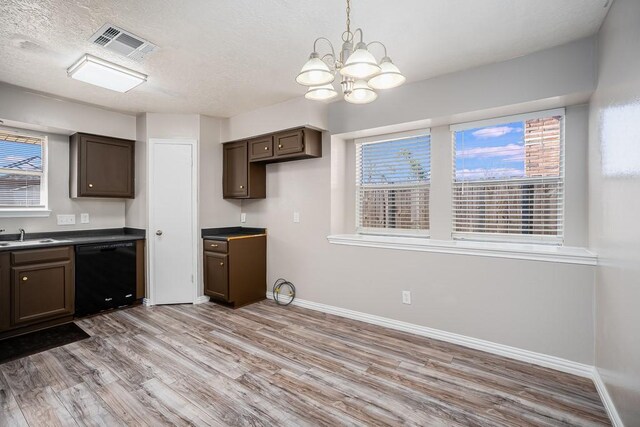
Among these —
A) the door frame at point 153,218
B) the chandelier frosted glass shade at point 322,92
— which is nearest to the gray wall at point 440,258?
the door frame at point 153,218

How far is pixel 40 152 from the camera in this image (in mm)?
3732

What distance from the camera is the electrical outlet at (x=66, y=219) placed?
383 cm

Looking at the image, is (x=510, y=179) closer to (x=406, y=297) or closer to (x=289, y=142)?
(x=406, y=297)

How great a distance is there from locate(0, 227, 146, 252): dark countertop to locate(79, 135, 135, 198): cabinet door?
55cm

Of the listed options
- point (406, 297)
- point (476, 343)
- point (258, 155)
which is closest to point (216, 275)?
point (258, 155)

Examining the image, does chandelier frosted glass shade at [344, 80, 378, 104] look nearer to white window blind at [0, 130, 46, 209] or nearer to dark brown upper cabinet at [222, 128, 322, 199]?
dark brown upper cabinet at [222, 128, 322, 199]

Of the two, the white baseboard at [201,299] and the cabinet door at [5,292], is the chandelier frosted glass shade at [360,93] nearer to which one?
the white baseboard at [201,299]

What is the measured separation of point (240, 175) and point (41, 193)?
238 cm

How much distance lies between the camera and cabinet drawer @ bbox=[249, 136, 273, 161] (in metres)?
3.95

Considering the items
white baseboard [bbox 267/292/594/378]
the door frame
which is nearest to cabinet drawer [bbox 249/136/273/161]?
the door frame

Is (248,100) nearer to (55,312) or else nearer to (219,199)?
(219,199)

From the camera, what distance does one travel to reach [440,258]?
9.79ft

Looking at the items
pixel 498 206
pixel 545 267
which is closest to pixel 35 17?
pixel 498 206

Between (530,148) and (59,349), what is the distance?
4.68 metres
